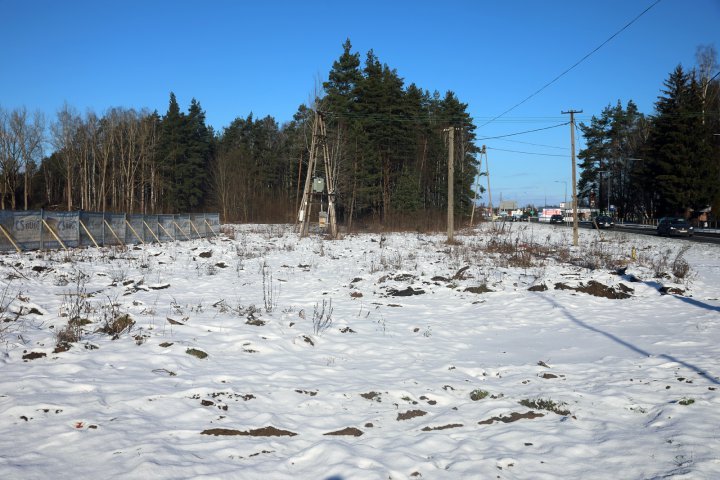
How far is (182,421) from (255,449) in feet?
3.24

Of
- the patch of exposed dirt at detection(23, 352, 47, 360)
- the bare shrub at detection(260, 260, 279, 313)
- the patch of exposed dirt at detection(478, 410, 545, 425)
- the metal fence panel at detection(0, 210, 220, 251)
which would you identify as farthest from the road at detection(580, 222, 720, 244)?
the patch of exposed dirt at detection(23, 352, 47, 360)

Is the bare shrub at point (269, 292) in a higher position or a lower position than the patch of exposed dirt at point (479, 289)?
higher

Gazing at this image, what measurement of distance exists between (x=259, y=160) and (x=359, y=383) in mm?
72378

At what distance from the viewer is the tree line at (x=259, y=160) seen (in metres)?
48.7

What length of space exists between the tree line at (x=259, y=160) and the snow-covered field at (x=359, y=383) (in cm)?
3088

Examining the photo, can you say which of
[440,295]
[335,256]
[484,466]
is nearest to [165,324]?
[484,466]

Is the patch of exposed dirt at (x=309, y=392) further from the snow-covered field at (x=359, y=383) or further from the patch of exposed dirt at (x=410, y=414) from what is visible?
the patch of exposed dirt at (x=410, y=414)

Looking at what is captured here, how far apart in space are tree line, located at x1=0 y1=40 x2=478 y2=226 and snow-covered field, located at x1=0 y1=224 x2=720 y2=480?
30.9m

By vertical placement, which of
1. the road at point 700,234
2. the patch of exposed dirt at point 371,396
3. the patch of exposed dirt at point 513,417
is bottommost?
the patch of exposed dirt at point 513,417

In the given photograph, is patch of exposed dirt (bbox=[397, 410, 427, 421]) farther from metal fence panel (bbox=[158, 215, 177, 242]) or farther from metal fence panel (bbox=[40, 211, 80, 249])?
metal fence panel (bbox=[158, 215, 177, 242])

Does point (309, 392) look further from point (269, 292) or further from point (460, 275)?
point (460, 275)

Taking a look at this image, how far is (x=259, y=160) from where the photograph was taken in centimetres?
7569

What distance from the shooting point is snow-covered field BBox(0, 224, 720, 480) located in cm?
421

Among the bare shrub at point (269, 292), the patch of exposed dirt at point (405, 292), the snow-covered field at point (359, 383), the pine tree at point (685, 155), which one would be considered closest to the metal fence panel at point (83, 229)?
the snow-covered field at point (359, 383)
